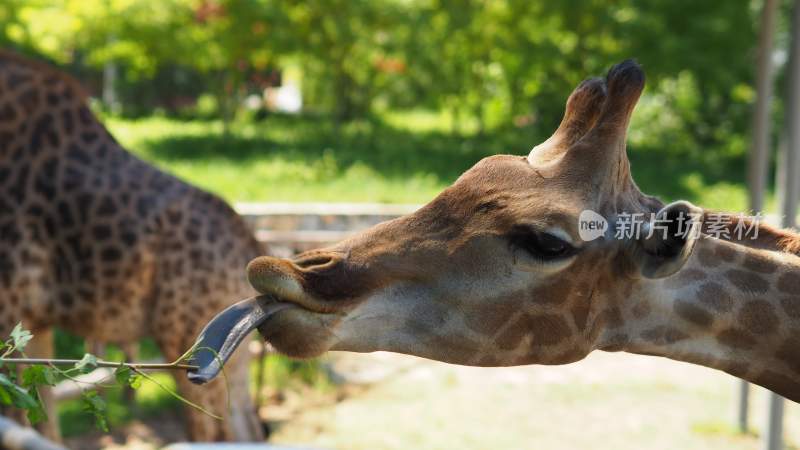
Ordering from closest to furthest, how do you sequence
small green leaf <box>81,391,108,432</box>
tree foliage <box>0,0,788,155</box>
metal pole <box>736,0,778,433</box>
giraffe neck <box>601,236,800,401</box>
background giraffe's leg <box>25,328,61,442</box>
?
1. small green leaf <box>81,391,108,432</box>
2. giraffe neck <box>601,236,800,401</box>
3. background giraffe's leg <box>25,328,61,442</box>
4. metal pole <box>736,0,778,433</box>
5. tree foliage <box>0,0,788,155</box>

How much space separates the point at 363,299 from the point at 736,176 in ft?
44.7

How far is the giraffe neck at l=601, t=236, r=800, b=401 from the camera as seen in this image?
7.43 ft

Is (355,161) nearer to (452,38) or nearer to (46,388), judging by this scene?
(452,38)

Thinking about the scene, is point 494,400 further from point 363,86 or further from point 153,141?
point 363,86

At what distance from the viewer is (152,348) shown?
24.8ft

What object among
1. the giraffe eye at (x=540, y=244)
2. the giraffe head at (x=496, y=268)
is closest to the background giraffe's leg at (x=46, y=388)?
the giraffe head at (x=496, y=268)

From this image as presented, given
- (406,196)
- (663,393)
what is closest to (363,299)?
(663,393)

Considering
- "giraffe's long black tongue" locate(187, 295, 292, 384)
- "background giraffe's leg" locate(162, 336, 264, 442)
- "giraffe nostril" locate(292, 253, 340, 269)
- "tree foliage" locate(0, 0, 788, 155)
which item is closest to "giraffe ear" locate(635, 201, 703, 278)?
"giraffe nostril" locate(292, 253, 340, 269)

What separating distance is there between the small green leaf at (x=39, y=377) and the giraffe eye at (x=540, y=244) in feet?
3.27

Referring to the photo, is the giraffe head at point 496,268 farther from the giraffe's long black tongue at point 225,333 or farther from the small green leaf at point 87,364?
the small green leaf at point 87,364

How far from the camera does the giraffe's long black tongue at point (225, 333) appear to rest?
76.3 inches

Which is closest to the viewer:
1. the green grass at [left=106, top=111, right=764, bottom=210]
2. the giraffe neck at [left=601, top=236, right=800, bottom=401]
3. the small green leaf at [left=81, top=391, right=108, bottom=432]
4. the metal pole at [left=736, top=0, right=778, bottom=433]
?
the small green leaf at [left=81, top=391, right=108, bottom=432]

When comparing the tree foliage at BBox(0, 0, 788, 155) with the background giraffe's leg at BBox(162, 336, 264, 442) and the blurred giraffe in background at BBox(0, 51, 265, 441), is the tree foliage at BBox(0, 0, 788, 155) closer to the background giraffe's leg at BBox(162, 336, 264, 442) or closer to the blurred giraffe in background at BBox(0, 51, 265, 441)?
the blurred giraffe in background at BBox(0, 51, 265, 441)

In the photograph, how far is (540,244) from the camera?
214 cm
